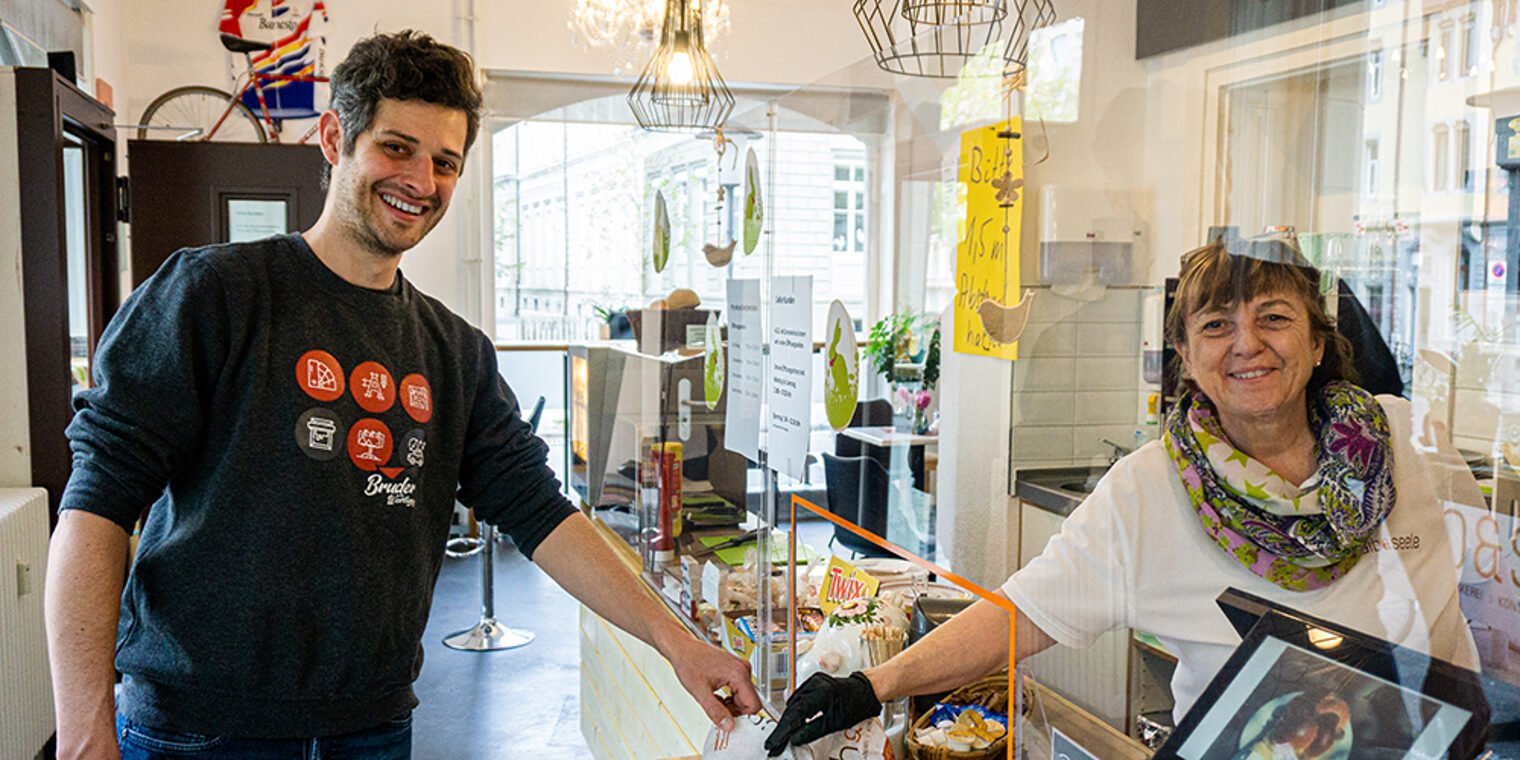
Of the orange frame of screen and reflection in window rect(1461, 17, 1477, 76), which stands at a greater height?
reflection in window rect(1461, 17, 1477, 76)

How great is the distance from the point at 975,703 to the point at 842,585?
14.0 inches

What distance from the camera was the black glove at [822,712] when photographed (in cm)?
133

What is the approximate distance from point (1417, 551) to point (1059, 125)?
1.76ft

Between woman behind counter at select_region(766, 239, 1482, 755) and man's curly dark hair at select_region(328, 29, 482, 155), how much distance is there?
1181 millimetres

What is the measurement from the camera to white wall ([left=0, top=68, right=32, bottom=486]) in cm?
321

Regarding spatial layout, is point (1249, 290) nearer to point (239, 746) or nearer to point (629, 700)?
point (239, 746)

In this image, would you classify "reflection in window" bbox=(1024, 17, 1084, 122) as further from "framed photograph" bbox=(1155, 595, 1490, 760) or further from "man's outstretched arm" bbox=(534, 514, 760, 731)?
"man's outstretched arm" bbox=(534, 514, 760, 731)

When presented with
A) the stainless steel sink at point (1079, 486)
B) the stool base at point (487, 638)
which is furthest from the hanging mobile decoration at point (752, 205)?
the stool base at point (487, 638)

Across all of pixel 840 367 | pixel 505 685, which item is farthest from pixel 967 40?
pixel 505 685

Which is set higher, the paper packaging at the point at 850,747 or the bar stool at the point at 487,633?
the paper packaging at the point at 850,747

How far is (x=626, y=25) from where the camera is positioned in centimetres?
650

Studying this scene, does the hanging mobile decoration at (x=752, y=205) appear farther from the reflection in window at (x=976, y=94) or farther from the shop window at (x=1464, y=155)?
the shop window at (x=1464, y=155)

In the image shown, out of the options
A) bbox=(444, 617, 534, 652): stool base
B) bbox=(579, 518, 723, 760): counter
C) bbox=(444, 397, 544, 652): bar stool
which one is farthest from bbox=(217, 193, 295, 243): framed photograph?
bbox=(444, 617, 534, 652): stool base

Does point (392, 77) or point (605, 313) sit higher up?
point (392, 77)
